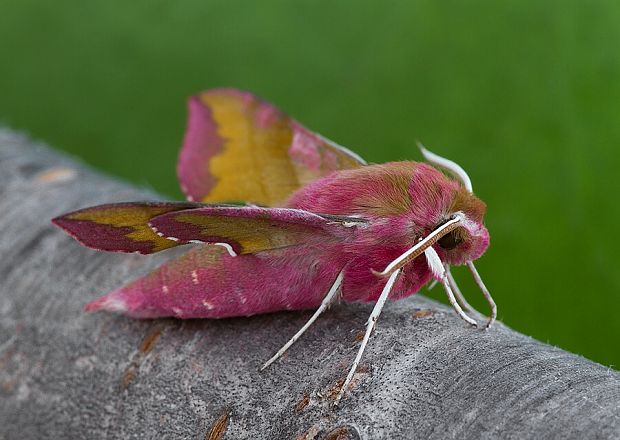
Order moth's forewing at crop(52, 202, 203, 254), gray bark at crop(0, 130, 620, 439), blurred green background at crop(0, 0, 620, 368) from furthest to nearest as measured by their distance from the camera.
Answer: blurred green background at crop(0, 0, 620, 368), moth's forewing at crop(52, 202, 203, 254), gray bark at crop(0, 130, 620, 439)

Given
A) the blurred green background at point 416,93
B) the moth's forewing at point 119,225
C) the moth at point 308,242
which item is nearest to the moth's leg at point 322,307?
the moth at point 308,242

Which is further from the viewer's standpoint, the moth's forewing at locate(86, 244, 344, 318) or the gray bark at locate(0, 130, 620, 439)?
the moth's forewing at locate(86, 244, 344, 318)

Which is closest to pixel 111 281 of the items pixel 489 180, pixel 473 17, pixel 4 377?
pixel 4 377

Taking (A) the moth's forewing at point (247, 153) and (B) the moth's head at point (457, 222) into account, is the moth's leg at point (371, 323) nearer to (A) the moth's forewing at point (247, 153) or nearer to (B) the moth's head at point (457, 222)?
(B) the moth's head at point (457, 222)

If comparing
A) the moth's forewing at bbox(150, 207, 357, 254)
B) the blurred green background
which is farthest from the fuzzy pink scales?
the blurred green background

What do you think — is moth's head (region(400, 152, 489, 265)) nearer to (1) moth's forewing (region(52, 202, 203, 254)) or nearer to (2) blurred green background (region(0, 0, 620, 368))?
(1) moth's forewing (region(52, 202, 203, 254))

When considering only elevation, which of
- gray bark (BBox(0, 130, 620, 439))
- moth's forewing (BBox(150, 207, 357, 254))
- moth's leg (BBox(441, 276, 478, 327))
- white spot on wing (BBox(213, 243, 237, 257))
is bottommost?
gray bark (BBox(0, 130, 620, 439))

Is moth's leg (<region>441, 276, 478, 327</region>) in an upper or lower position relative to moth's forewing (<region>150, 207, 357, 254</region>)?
lower

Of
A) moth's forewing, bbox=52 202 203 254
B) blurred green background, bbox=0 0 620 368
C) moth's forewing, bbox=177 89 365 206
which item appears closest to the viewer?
moth's forewing, bbox=52 202 203 254

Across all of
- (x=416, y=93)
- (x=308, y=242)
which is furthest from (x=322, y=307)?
(x=416, y=93)
